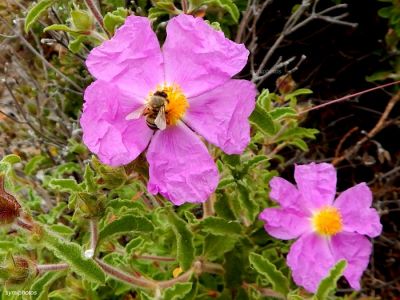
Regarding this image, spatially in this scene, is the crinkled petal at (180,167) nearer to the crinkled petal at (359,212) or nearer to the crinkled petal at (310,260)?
the crinkled petal at (310,260)

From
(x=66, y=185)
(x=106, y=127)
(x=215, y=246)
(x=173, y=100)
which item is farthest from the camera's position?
(x=215, y=246)

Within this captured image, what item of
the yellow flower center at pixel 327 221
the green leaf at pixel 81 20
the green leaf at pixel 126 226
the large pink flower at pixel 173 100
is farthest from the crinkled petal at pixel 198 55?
the yellow flower center at pixel 327 221

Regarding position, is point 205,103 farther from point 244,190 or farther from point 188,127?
→ point 244,190

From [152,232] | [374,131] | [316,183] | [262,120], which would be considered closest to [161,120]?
[262,120]

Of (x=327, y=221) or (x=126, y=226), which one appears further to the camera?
(x=327, y=221)

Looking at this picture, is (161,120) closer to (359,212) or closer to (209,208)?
(209,208)

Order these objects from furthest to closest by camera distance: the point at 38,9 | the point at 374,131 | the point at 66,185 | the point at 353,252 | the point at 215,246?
the point at 374,131, the point at 353,252, the point at 215,246, the point at 66,185, the point at 38,9

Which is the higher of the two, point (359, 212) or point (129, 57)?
point (129, 57)
